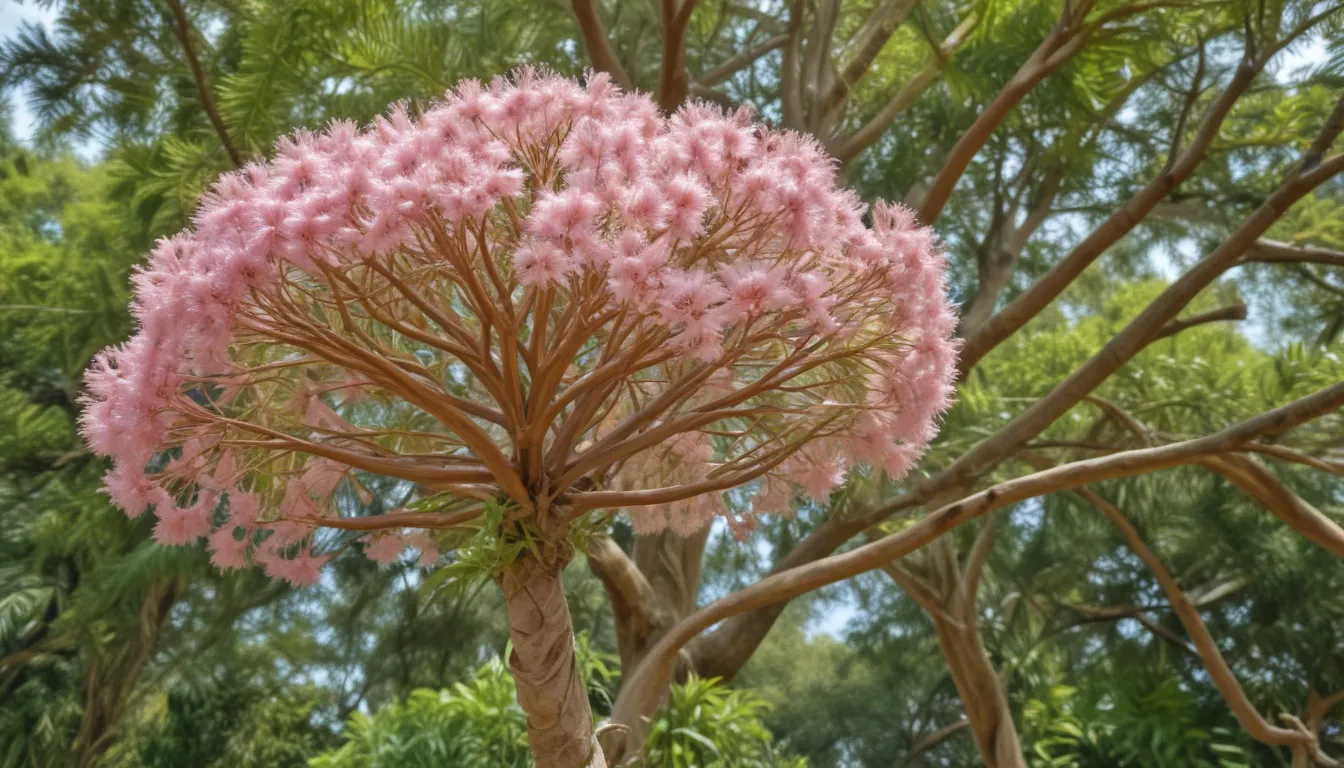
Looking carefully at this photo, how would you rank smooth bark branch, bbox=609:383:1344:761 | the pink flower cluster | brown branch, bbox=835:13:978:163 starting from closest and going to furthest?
the pink flower cluster, smooth bark branch, bbox=609:383:1344:761, brown branch, bbox=835:13:978:163

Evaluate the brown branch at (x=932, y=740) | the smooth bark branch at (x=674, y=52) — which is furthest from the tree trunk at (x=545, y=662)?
the brown branch at (x=932, y=740)

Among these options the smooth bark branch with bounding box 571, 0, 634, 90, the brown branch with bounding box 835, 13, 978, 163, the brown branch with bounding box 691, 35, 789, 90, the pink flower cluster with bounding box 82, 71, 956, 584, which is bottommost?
the pink flower cluster with bounding box 82, 71, 956, 584

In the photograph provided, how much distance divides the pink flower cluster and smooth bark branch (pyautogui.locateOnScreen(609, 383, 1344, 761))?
33 centimetres

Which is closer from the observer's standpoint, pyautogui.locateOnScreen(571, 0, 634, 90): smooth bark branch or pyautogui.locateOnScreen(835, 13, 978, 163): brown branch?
pyautogui.locateOnScreen(571, 0, 634, 90): smooth bark branch

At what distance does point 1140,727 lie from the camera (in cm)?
410

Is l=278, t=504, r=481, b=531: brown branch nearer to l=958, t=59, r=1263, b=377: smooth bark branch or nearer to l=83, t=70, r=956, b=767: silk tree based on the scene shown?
l=83, t=70, r=956, b=767: silk tree

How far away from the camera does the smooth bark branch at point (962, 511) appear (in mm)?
1642

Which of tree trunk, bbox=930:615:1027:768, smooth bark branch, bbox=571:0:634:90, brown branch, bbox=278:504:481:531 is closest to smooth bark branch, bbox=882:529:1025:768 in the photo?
tree trunk, bbox=930:615:1027:768

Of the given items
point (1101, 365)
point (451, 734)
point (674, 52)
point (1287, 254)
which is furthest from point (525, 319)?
point (451, 734)

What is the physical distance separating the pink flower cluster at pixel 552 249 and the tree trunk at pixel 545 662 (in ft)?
0.98

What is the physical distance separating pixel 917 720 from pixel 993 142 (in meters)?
3.02

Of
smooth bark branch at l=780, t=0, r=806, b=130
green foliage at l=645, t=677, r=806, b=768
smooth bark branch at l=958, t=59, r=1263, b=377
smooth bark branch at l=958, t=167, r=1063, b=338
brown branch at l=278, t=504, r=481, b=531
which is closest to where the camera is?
brown branch at l=278, t=504, r=481, b=531

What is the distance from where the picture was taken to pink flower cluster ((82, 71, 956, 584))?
103 centimetres

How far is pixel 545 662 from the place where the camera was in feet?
4.36
